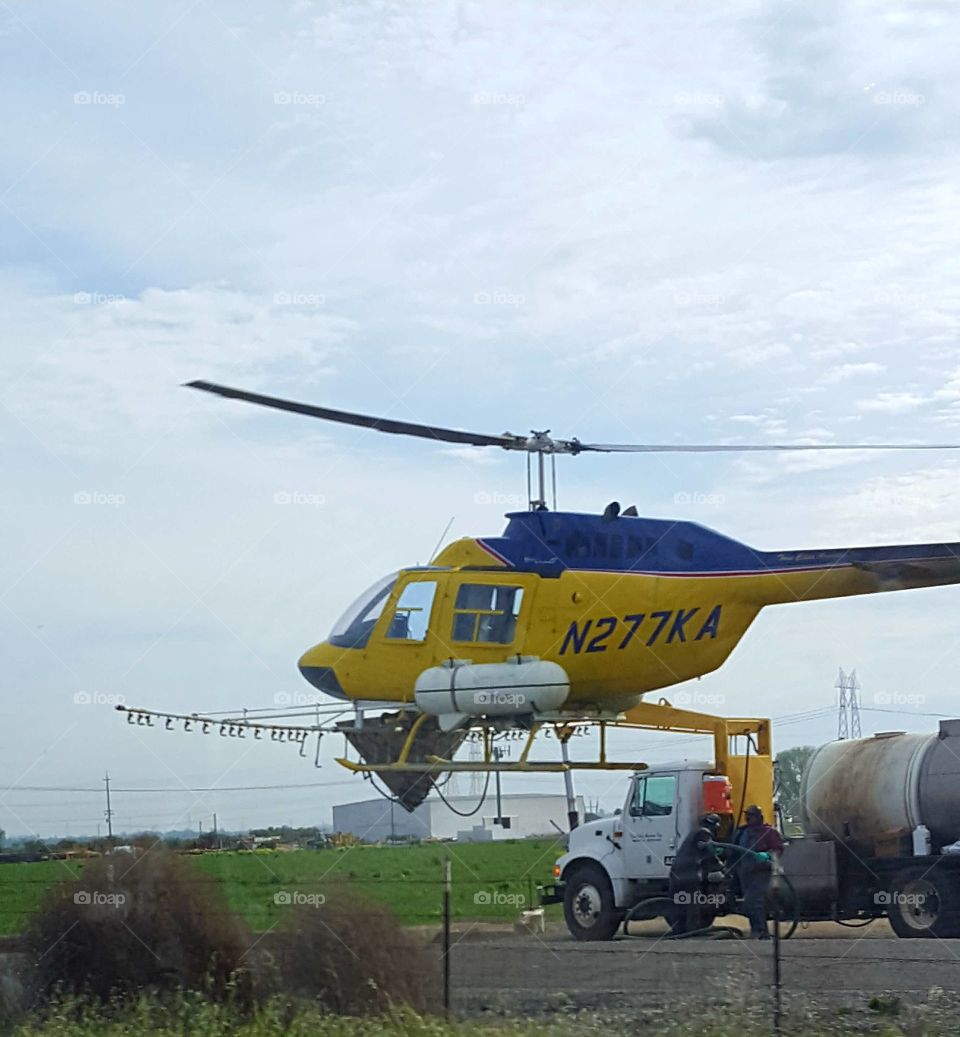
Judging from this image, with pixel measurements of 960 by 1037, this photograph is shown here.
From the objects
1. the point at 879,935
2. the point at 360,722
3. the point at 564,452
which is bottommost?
the point at 879,935

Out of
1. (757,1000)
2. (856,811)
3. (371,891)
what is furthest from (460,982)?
(856,811)

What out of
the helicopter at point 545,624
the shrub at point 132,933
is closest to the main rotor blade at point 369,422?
the helicopter at point 545,624

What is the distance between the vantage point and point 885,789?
2073 centimetres

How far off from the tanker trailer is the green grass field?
13.1 ft

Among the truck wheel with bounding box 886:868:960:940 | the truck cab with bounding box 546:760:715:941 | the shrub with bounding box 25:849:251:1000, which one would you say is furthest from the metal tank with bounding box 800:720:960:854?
the shrub with bounding box 25:849:251:1000

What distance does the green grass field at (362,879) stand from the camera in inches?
556

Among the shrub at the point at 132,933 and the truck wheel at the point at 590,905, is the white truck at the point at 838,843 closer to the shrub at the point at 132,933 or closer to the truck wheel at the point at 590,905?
the truck wheel at the point at 590,905

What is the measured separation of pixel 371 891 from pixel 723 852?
7.14 metres

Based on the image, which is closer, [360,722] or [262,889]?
[262,889]

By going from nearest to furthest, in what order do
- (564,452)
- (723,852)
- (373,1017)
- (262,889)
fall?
(373,1017) < (262,889) < (723,852) < (564,452)

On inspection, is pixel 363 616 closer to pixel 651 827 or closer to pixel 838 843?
pixel 651 827

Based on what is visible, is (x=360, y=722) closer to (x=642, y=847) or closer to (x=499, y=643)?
(x=499, y=643)

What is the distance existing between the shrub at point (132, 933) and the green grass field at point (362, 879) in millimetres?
245

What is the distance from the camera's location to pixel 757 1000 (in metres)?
12.4
